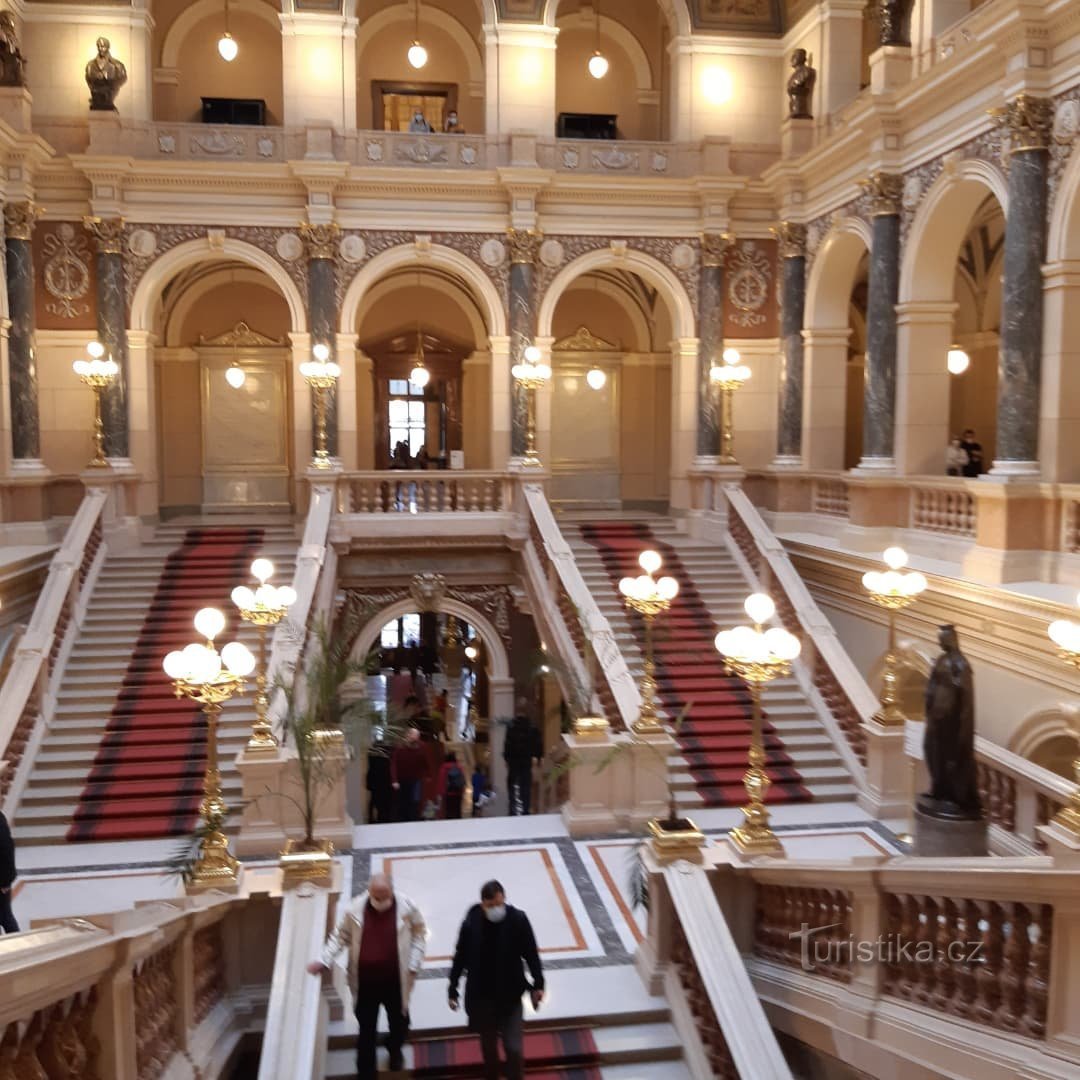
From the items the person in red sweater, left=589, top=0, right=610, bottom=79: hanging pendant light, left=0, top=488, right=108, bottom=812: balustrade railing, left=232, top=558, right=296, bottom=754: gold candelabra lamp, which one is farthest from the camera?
left=589, top=0, right=610, bottom=79: hanging pendant light

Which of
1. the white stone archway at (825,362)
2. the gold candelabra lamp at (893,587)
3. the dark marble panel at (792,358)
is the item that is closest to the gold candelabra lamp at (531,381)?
the dark marble panel at (792,358)

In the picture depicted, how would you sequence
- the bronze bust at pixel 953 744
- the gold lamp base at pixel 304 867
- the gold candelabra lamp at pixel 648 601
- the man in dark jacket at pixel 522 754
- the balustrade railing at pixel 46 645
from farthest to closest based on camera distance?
the man in dark jacket at pixel 522 754
the balustrade railing at pixel 46 645
the gold candelabra lamp at pixel 648 601
the bronze bust at pixel 953 744
the gold lamp base at pixel 304 867

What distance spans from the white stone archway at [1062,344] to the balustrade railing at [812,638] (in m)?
3.29

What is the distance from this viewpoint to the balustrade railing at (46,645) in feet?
39.9

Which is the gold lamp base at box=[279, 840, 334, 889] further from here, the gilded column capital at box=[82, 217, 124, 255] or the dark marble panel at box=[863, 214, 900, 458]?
the gilded column capital at box=[82, 217, 124, 255]

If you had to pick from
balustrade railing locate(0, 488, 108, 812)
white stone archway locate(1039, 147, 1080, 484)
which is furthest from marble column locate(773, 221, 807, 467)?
balustrade railing locate(0, 488, 108, 812)

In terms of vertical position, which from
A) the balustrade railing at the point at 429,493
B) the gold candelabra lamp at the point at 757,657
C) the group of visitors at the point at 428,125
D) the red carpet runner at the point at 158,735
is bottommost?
the red carpet runner at the point at 158,735

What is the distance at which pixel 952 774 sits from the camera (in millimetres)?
8414

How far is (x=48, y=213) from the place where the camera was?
18.3m

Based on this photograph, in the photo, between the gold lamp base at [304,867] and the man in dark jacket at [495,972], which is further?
the gold lamp base at [304,867]

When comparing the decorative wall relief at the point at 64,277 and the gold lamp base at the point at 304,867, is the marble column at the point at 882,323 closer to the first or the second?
the gold lamp base at the point at 304,867

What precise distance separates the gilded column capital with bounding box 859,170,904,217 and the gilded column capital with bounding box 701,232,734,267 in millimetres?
3996

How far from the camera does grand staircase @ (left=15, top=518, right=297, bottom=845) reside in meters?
11.9

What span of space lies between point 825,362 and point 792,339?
29.3 inches
